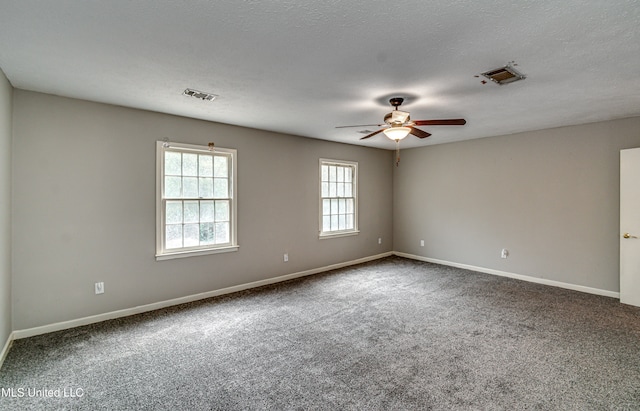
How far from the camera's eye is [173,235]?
4176mm

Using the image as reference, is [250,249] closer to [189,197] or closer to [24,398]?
[189,197]

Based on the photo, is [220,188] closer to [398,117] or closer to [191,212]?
[191,212]

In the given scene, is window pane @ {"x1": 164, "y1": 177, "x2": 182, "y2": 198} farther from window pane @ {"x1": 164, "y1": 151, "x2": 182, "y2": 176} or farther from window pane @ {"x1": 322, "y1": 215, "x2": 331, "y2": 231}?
window pane @ {"x1": 322, "y1": 215, "x2": 331, "y2": 231}

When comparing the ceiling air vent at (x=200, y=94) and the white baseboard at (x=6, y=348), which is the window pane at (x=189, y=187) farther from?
the white baseboard at (x=6, y=348)

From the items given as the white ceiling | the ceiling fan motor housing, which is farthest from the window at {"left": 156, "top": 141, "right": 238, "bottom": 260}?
the ceiling fan motor housing

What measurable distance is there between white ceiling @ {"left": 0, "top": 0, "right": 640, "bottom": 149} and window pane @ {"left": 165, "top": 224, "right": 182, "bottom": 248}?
1546mm

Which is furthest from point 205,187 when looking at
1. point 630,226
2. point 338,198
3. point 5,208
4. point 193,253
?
point 630,226

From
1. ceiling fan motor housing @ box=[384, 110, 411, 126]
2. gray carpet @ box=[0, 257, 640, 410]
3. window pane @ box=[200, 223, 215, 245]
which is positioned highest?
ceiling fan motor housing @ box=[384, 110, 411, 126]

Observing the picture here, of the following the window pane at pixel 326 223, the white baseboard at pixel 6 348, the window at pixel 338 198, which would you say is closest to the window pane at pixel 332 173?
the window at pixel 338 198

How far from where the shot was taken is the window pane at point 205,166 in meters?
4.41

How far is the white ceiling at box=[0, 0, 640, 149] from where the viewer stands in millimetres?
1812

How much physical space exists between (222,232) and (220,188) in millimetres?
665

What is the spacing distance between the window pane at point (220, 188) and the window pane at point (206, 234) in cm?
45

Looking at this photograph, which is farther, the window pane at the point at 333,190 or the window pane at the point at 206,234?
the window pane at the point at 333,190
